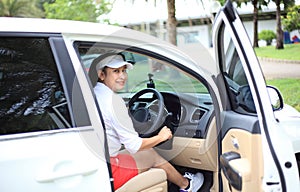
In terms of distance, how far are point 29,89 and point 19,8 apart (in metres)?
23.1

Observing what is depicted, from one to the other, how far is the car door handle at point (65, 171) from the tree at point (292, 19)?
1154cm

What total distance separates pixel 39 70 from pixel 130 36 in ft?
2.00

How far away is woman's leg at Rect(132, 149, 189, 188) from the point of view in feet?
8.55

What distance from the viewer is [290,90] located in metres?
8.41

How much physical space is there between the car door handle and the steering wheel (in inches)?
30.3

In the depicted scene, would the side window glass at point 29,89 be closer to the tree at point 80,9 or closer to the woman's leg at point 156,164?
the woman's leg at point 156,164

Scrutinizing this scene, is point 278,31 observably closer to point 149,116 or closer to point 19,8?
point 149,116

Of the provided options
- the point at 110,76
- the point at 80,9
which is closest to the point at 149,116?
the point at 110,76

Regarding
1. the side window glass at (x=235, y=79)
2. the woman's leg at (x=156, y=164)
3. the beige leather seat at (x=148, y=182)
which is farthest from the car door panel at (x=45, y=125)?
the side window glass at (x=235, y=79)

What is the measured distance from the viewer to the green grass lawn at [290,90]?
7.53 meters

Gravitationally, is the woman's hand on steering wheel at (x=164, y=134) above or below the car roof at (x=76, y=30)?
below

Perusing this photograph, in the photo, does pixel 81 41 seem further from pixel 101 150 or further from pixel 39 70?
pixel 101 150

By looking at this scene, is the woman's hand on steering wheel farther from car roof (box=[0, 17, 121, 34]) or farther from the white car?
car roof (box=[0, 17, 121, 34])

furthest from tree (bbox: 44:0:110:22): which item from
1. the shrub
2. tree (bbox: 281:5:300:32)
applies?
the shrub
